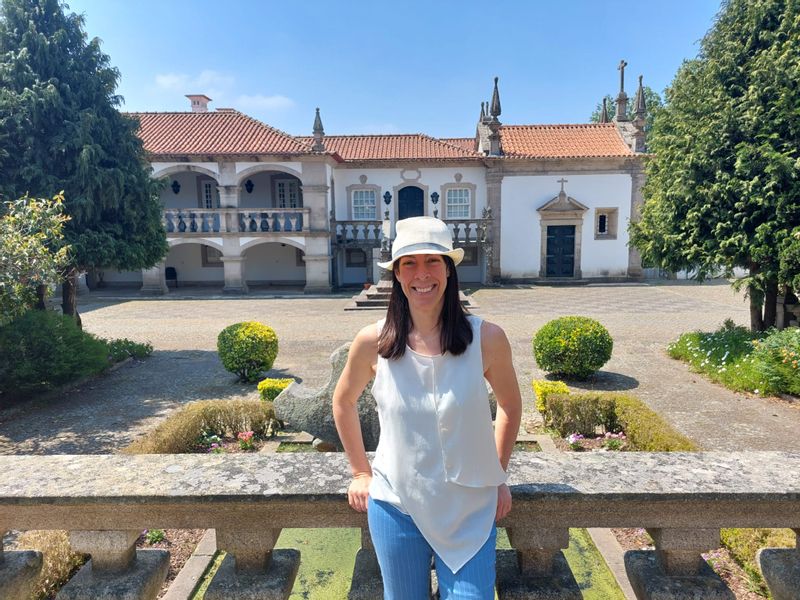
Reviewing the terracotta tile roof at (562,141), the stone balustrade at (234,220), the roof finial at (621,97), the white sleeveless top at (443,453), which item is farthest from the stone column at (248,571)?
the roof finial at (621,97)

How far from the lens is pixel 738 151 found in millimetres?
8164

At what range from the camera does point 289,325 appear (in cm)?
1357

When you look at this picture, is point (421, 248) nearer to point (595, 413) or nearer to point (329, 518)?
point (329, 518)

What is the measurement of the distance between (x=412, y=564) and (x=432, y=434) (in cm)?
38

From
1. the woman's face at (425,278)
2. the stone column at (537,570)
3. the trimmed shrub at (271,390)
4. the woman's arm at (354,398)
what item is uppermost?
the woman's face at (425,278)

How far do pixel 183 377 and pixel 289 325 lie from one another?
5.06 meters

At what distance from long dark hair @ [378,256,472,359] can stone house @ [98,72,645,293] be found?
65.0 feet

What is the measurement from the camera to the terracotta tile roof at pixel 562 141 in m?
23.0

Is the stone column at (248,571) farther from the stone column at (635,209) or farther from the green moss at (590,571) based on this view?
the stone column at (635,209)

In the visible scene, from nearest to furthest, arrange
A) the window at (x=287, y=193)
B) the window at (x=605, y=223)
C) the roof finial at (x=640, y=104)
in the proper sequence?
the roof finial at (x=640, y=104) → the window at (x=605, y=223) → the window at (x=287, y=193)

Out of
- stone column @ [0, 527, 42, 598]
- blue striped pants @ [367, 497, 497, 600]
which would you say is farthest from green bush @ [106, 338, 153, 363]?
blue striped pants @ [367, 497, 497, 600]

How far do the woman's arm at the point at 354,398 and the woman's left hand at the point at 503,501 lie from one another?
0.41 m

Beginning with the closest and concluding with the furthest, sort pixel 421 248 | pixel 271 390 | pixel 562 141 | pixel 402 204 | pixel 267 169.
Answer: pixel 421 248, pixel 271 390, pixel 267 169, pixel 402 204, pixel 562 141

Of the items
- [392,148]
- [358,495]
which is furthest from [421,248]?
[392,148]
